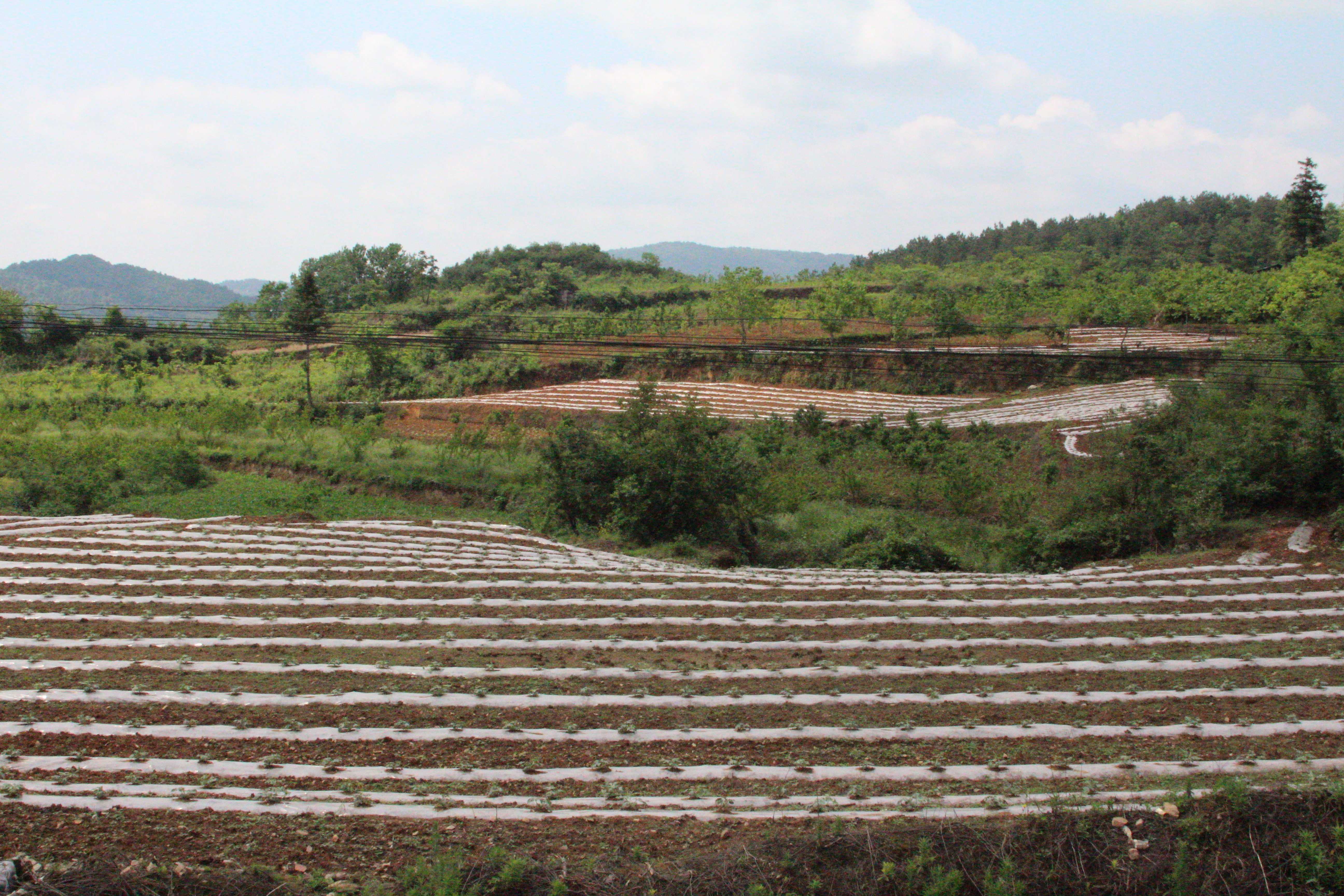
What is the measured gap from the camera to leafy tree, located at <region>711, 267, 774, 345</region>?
40188mm

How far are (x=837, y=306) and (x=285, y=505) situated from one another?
90.4 feet

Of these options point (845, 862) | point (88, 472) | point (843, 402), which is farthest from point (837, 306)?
point (845, 862)

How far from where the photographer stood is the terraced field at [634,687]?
4898 millimetres

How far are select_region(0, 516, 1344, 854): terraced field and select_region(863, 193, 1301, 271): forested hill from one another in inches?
1753

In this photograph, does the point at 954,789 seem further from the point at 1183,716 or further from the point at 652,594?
the point at 652,594

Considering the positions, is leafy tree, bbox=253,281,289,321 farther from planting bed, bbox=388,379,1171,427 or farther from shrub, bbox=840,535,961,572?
shrub, bbox=840,535,961,572

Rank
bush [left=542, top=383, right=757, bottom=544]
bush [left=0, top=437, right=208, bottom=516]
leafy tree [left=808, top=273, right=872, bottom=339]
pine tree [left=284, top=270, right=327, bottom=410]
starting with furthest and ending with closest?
leafy tree [left=808, top=273, right=872, bottom=339] → pine tree [left=284, top=270, right=327, bottom=410] → bush [left=0, top=437, right=208, bottom=516] → bush [left=542, top=383, right=757, bottom=544]

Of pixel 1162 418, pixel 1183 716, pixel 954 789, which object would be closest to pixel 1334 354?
pixel 1162 418

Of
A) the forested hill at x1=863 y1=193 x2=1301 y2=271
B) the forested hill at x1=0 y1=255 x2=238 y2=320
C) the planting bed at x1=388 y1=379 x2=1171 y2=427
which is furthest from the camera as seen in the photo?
the forested hill at x1=0 y1=255 x2=238 y2=320

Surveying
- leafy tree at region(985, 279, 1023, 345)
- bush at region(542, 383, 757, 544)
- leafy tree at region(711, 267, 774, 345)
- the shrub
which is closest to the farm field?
bush at region(542, 383, 757, 544)

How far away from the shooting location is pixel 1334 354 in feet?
42.3

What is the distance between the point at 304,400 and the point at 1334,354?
3002 cm

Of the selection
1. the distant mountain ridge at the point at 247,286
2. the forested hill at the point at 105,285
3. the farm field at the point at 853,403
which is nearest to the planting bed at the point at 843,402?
the farm field at the point at 853,403

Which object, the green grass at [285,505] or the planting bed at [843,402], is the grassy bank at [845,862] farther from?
the planting bed at [843,402]
